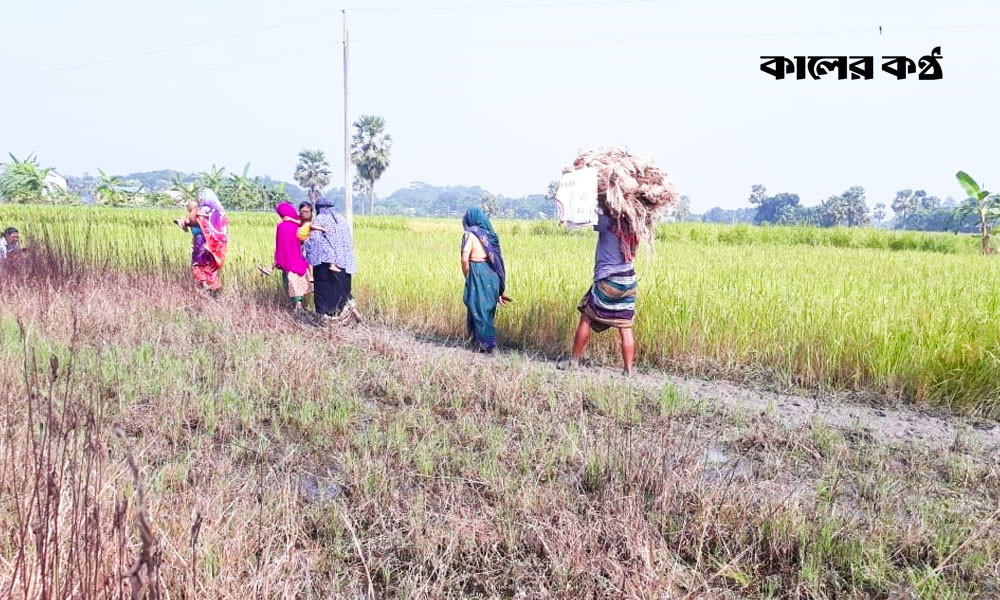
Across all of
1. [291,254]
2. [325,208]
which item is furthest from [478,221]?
[291,254]

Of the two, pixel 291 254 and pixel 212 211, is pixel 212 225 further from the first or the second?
pixel 291 254

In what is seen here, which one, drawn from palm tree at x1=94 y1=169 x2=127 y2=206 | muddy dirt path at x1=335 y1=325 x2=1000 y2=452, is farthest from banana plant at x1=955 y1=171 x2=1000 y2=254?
palm tree at x1=94 y1=169 x2=127 y2=206

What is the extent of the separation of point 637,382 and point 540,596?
266cm

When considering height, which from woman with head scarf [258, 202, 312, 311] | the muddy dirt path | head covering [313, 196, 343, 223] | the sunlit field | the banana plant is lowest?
the muddy dirt path

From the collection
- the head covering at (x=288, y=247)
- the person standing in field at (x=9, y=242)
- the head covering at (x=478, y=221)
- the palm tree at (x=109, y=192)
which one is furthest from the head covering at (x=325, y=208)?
the palm tree at (x=109, y=192)

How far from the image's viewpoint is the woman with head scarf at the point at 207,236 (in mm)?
6930

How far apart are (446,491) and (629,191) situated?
272 centimetres

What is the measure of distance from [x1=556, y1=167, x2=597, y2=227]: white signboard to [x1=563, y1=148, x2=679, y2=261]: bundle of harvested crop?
126 millimetres

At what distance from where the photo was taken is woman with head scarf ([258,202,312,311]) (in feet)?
20.6

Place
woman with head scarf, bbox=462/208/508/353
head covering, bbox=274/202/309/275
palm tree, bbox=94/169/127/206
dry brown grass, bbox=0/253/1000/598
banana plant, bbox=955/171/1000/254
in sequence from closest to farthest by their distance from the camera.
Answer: dry brown grass, bbox=0/253/1000/598, woman with head scarf, bbox=462/208/508/353, head covering, bbox=274/202/309/275, banana plant, bbox=955/171/1000/254, palm tree, bbox=94/169/127/206

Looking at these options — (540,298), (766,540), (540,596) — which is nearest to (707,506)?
(766,540)

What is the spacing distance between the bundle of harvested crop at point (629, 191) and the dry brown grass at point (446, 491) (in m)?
1.15

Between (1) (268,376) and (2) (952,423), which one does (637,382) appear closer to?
(2) (952,423)

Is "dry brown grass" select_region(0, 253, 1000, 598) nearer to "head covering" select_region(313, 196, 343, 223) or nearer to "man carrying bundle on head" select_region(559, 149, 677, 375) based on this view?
"man carrying bundle on head" select_region(559, 149, 677, 375)
